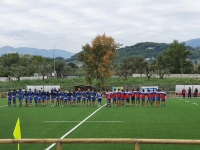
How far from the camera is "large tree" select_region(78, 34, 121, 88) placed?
2491 inches

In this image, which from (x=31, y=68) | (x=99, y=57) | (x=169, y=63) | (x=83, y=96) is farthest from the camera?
(x=31, y=68)

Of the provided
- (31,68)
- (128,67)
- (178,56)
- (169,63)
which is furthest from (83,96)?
(31,68)

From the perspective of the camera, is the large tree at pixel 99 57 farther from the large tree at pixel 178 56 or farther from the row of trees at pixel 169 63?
the large tree at pixel 178 56

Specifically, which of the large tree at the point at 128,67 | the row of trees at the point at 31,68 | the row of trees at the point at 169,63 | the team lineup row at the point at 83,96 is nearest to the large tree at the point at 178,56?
the row of trees at the point at 169,63

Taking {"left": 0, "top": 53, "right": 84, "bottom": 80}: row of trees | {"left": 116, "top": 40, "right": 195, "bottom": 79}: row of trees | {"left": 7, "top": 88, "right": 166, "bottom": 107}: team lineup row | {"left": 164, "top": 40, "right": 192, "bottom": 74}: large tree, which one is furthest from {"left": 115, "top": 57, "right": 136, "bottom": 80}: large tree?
{"left": 7, "top": 88, "right": 166, "bottom": 107}: team lineup row

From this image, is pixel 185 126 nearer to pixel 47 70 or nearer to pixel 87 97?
pixel 87 97

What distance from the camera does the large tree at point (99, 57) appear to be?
63.3 m

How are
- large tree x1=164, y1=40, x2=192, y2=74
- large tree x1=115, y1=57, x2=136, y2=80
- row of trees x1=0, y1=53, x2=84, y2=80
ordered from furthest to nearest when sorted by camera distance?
1. large tree x1=164, y1=40, x2=192, y2=74
2. large tree x1=115, y1=57, x2=136, y2=80
3. row of trees x1=0, y1=53, x2=84, y2=80

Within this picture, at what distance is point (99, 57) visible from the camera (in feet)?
212

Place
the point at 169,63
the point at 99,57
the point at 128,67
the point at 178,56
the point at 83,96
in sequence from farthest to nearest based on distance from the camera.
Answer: the point at 169,63 → the point at 178,56 → the point at 128,67 → the point at 99,57 → the point at 83,96

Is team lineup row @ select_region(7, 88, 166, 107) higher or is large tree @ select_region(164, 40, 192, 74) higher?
large tree @ select_region(164, 40, 192, 74)

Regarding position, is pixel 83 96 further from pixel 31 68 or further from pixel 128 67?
pixel 31 68

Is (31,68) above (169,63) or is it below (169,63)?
below

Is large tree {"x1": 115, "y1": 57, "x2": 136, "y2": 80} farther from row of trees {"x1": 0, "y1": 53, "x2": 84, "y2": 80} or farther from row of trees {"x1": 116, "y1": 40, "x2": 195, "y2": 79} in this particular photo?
row of trees {"x1": 0, "y1": 53, "x2": 84, "y2": 80}
